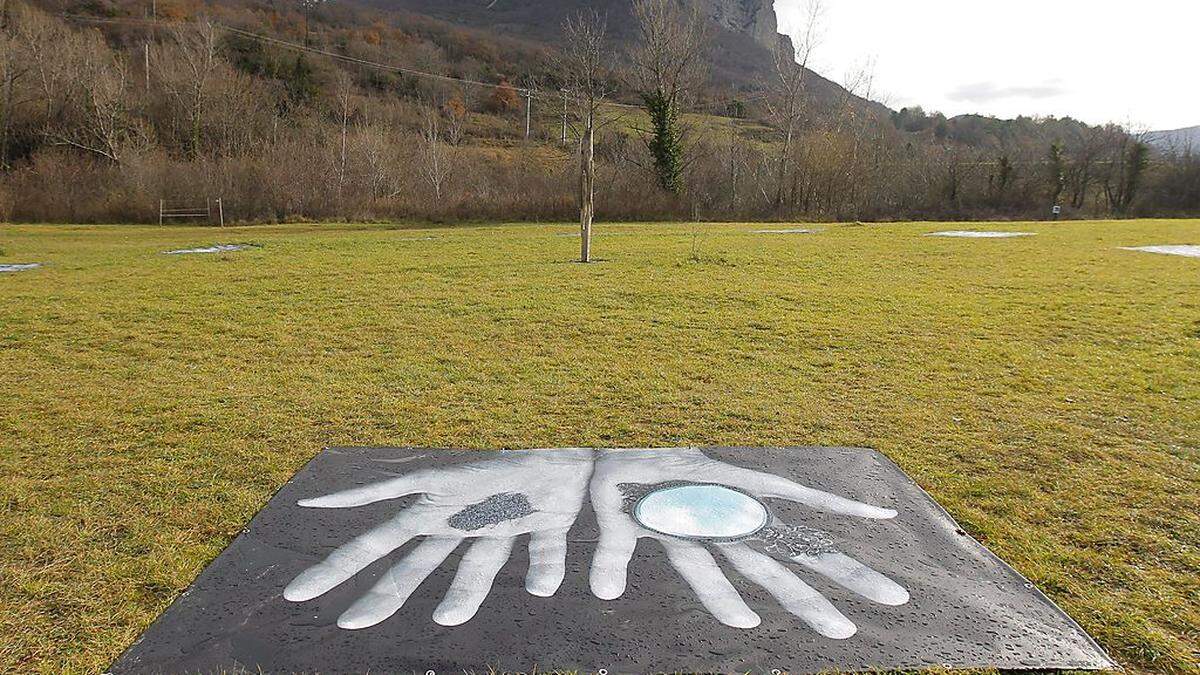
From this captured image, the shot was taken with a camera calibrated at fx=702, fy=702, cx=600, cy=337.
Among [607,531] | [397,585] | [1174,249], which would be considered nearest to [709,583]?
[607,531]

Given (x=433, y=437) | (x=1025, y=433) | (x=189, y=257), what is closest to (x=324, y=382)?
(x=433, y=437)

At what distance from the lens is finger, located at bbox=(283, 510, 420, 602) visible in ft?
7.67

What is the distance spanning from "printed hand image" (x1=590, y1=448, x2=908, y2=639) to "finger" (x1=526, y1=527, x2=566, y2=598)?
0.13 meters

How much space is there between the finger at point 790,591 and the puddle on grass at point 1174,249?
15084 millimetres

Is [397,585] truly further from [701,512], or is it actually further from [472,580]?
[701,512]

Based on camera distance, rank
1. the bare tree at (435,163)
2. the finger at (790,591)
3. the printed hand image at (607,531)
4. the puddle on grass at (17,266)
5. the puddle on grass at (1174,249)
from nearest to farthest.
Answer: the finger at (790,591)
the printed hand image at (607,531)
the puddle on grass at (17,266)
the puddle on grass at (1174,249)
the bare tree at (435,163)

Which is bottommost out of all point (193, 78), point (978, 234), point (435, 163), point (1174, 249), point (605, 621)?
point (605, 621)

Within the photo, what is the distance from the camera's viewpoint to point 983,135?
47.2 m

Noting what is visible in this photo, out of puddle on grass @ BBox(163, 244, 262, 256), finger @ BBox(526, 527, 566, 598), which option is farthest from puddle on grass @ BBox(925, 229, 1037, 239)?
finger @ BBox(526, 527, 566, 598)

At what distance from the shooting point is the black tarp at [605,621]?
1.99 metres

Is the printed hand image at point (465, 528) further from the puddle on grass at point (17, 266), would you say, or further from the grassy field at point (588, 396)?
the puddle on grass at point (17, 266)

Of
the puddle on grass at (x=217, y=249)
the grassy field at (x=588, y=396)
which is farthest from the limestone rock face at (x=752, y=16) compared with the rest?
the grassy field at (x=588, y=396)

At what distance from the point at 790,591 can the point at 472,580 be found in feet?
3.49

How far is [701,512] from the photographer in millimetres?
2936
